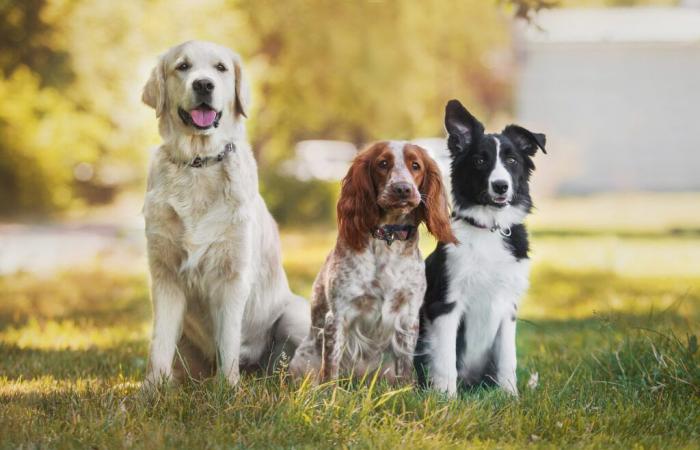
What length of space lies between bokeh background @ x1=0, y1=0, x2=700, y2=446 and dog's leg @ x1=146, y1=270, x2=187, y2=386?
46 cm

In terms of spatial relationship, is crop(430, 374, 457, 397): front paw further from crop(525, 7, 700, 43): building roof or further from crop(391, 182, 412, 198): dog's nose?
crop(525, 7, 700, 43): building roof

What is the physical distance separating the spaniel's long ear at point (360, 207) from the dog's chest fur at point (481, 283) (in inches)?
20.0

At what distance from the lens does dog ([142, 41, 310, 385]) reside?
15.6ft

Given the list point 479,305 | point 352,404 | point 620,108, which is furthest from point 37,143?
point 620,108

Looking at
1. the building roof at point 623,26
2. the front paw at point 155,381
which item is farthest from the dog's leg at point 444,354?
the building roof at point 623,26

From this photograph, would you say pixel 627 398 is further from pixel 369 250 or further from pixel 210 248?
pixel 210 248

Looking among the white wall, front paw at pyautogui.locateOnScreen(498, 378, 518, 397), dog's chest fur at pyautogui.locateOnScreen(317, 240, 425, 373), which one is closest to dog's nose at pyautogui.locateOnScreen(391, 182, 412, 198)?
dog's chest fur at pyautogui.locateOnScreen(317, 240, 425, 373)

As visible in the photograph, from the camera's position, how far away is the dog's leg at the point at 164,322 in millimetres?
4852

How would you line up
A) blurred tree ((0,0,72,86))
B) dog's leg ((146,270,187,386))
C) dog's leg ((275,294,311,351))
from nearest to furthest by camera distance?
dog's leg ((146,270,187,386)), dog's leg ((275,294,311,351)), blurred tree ((0,0,72,86))

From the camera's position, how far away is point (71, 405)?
445 cm

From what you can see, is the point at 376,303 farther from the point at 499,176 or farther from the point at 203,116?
the point at 203,116

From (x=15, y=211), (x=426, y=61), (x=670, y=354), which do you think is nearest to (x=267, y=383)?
(x=670, y=354)

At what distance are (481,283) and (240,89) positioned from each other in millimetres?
1711

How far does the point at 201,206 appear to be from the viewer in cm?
478
